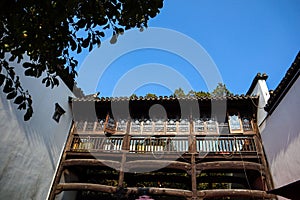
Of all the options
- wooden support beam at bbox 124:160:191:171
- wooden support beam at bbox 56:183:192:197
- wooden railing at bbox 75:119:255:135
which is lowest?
wooden support beam at bbox 56:183:192:197

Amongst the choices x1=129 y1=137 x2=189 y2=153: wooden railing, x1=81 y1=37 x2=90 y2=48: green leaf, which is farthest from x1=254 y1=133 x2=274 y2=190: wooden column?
x1=81 y1=37 x2=90 y2=48: green leaf

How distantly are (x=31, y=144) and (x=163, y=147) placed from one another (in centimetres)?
528

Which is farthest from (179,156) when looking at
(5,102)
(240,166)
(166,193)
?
(5,102)

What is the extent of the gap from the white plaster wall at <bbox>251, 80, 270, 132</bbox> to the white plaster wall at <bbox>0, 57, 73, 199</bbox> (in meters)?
8.92

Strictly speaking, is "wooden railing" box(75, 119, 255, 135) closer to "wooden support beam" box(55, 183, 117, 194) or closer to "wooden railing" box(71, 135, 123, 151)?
"wooden railing" box(71, 135, 123, 151)

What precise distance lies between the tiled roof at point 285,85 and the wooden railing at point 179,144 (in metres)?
1.65

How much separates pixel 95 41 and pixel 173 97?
22.5 ft

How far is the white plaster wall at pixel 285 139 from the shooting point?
5.77 m

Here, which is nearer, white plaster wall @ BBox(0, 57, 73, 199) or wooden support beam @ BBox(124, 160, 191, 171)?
white plaster wall @ BBox(0, 57, 73, 199)

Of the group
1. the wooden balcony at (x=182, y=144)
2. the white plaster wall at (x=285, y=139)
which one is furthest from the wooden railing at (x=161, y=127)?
the white plaster wall at (x=285, y=139)

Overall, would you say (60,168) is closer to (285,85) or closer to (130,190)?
(130,190)

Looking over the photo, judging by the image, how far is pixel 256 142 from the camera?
26.3 feet

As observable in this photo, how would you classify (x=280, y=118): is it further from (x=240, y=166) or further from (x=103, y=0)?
(x=103, y=0)

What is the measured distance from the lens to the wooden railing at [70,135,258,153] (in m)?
8.08
